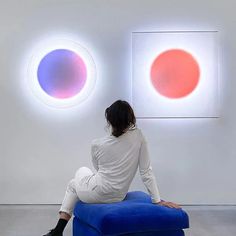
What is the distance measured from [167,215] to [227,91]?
2.35 metres

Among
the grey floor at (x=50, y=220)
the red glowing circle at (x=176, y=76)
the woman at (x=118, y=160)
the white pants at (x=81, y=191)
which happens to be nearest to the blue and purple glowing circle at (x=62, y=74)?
the red glowing circle at (x=176, y=76)

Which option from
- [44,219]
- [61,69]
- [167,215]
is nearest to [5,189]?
[44,219]

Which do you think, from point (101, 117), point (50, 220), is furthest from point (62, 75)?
point (50, 220)

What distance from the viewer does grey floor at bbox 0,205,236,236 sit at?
339cm

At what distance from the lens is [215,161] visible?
14.7 feet

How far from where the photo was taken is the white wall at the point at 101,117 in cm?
448

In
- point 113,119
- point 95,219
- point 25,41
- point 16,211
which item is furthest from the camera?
point 25,41

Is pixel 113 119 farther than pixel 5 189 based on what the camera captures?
No

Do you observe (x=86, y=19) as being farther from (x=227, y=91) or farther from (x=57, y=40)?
(x=227, y=91)

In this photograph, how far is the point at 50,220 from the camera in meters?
A: 3.83

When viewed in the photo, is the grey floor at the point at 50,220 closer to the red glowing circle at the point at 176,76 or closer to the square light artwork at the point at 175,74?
the square light artwork at the point at 175,74

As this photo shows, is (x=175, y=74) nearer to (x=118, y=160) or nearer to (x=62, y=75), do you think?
(x=62, y=75)

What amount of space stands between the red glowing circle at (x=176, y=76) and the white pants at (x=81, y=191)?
1772 mm

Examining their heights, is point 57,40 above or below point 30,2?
below
